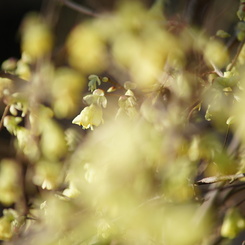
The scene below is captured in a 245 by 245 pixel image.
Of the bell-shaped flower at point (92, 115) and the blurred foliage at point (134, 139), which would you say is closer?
the blurred foliage at point (134, 139)

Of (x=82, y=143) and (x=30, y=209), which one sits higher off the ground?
(x=82, y=143)

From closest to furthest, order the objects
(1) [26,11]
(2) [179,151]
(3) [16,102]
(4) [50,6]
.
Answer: (2) [179,151]
(3) [16,102]
(4) [50,6]
(1) [26,11]

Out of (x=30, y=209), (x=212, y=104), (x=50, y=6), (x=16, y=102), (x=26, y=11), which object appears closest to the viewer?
(x=212, y=104)

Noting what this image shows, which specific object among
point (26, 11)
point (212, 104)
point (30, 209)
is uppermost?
point (212, 104)

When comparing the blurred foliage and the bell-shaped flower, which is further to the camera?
the bell-shaped flower

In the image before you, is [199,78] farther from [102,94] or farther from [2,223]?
[2,223]

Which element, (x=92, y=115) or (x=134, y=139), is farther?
(x=92, y=115)

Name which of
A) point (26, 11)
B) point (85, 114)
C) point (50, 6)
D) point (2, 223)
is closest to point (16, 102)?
point (85, 114)

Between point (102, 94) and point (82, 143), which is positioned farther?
point (82, 143)
